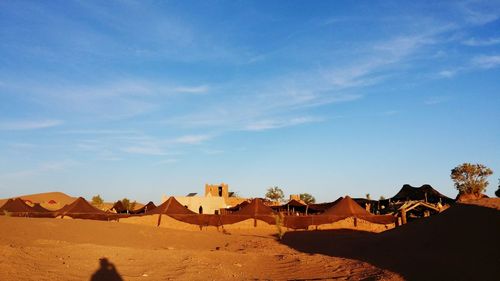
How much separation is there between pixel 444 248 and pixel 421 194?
33799 millimetres

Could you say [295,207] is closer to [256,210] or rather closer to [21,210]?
[256,210]

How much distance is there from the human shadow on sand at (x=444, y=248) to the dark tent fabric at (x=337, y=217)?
41.0ft

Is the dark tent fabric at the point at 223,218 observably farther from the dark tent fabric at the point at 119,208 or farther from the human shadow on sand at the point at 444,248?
the dark tent fabric at the point at 119,208

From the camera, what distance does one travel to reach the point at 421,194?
46406 mm

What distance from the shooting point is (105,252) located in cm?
1662

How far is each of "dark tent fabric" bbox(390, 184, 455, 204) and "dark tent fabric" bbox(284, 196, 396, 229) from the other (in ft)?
41.8

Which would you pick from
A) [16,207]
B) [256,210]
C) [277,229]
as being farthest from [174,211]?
[16,207]

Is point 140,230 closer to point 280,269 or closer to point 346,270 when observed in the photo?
point 280,269

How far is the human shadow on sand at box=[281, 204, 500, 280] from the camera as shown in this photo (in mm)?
12188

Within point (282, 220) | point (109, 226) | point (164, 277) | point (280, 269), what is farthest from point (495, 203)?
point (109, 226)

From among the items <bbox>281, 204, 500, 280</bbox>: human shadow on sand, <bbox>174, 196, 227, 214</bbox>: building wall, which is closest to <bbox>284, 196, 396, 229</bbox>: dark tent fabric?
<bbox>281, 204, 500, 280</bbox>: human shadow on sand

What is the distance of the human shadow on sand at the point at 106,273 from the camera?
11.9 meters

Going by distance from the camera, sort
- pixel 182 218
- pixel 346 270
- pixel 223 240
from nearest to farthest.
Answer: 1. pixel 346 270
2. pixel 223 240
3. pixel 182 218

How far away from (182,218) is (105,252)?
1864 cm
